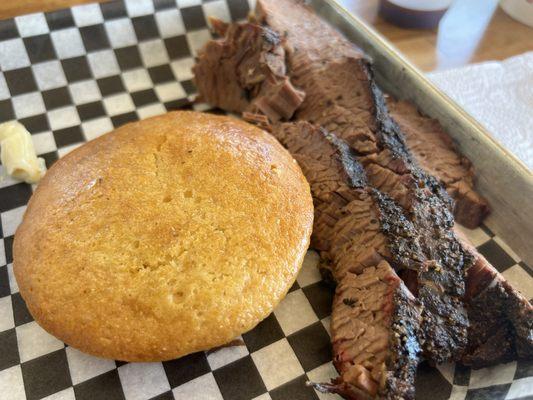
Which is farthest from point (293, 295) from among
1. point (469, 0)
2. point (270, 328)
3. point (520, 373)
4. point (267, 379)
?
point (469, 0)

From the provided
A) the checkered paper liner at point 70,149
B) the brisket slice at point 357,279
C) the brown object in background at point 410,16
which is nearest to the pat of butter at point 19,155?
the checkered paper liner at point 70,149

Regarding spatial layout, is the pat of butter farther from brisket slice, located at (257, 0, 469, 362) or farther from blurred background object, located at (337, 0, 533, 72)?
blurred background object, located at (337, 0, 533, 72)

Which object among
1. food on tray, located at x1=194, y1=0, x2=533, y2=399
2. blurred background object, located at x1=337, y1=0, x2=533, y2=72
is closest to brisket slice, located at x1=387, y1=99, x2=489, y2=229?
food on tray, located at x1=194, y1=0, x2=533, y2=399

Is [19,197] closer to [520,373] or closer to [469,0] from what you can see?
[520,373]

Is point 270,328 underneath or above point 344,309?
underneath

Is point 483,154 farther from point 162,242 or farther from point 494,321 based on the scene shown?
point 162,242

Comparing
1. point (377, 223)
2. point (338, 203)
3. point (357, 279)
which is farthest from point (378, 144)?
point (357, 279)
